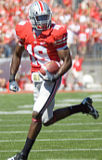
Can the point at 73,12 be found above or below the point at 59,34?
below

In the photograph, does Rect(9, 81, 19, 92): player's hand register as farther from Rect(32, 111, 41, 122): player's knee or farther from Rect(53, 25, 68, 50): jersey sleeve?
Rect(53, 25, 68, 50): jersey sleeve

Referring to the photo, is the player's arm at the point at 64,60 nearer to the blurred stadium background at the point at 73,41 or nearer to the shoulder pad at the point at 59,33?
the shoulder pad at the point at 59,33

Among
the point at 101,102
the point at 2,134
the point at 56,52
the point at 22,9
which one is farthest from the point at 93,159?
the point at 22,9

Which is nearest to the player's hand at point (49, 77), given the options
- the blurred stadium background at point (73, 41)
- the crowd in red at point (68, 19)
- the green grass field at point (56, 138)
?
the green grass field at point (56, 138)

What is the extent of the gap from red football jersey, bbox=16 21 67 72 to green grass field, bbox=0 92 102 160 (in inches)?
34.1

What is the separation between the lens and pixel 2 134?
6133mm

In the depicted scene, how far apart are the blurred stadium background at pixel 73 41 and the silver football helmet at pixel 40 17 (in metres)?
9.12

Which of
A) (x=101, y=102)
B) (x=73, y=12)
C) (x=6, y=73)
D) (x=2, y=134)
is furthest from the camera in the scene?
(x=73, y=12)

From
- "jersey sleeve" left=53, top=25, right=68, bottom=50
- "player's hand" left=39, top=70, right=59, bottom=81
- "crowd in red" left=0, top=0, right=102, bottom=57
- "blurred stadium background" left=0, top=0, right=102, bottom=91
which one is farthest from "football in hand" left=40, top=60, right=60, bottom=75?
"crowd in red" left=0, top=0, right=102, bottom=57

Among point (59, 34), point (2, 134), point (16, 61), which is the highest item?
point (59, 34)

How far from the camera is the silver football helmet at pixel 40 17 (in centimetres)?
446

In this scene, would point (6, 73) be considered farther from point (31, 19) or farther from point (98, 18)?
point (31, 19)

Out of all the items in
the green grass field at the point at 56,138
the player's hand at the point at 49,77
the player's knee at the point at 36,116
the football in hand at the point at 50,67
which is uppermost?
the football in hand at the point at 50,67

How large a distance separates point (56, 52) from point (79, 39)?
10702 mm
